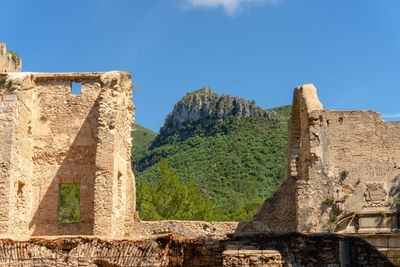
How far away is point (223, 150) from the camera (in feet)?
178

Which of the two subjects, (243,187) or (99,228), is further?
(243,187)

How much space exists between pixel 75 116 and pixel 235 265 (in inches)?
360

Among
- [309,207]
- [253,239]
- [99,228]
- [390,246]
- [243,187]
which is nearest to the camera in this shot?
[253,239]

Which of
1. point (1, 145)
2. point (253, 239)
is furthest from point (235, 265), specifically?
point (1, 145)

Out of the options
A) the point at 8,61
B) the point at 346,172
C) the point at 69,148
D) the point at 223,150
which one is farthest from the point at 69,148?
the point at 223,150

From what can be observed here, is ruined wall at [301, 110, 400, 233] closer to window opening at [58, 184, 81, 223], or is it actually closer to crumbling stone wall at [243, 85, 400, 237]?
crumbling stone wall at [243, 85, 400, 237]

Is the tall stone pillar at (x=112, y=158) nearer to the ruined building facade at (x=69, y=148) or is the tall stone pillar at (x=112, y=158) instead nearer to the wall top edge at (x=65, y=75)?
the ruined building facade at (x=69, y=148)

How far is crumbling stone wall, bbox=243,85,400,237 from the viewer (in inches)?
558

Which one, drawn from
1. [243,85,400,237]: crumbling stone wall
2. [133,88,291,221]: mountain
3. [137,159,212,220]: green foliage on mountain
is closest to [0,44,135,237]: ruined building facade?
[243,85,400,237]: crumbling stone wall

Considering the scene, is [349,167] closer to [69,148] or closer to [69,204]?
[69,148]

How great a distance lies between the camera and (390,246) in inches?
492

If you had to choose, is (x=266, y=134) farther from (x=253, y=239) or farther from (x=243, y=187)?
(x=253, y=239)

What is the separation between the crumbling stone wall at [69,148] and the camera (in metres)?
15.8

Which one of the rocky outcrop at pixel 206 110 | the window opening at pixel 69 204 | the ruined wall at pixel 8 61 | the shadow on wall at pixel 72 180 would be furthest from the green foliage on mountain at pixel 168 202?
the rocky outcrop at pixel 206 110
